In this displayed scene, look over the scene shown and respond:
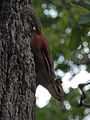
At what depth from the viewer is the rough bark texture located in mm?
3073

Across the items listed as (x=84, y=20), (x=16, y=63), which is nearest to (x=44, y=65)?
(x=16, y=63)

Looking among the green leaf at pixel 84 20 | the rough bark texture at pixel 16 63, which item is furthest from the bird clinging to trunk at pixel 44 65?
the green leaf at pixel 84 20

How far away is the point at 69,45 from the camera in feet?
11.8

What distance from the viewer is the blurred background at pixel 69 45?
354 cm

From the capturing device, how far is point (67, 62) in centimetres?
522

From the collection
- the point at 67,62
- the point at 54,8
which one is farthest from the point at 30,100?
the point at 54,8

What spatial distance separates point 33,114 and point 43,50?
372mm

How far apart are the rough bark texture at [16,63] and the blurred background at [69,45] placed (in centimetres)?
34

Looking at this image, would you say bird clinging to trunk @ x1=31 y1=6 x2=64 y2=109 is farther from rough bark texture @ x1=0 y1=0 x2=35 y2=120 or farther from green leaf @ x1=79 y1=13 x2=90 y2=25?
green leaf @ x1=79 y1=13 x2=90 y2=25

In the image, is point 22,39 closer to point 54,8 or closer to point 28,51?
point 28,51

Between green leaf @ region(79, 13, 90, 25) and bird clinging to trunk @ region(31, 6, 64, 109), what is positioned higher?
green leaf @ region(79, 13, 90, 25)

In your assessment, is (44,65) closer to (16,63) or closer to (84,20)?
(16,63)

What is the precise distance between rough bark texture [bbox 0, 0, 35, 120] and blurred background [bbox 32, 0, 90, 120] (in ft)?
1.10

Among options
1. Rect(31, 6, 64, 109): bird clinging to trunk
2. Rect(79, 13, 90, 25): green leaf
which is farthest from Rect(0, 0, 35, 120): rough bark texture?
Rect(79, 13, 90, 25): green leaf
